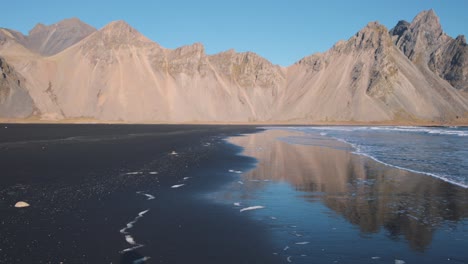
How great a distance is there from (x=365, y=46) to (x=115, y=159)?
513ft

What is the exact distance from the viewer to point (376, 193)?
1692 centimetres

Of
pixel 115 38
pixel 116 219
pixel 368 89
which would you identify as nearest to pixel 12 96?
pixel 115 38

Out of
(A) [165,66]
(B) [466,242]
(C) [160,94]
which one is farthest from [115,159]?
(A) [165,66]

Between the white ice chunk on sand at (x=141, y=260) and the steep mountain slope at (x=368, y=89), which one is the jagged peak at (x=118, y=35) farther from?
the white ice chunk on sand at (x=141, y=260)

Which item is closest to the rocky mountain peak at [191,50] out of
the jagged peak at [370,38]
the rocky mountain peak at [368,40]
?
the rocky mountain peak at [368,40]

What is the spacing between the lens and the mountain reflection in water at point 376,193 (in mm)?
11977

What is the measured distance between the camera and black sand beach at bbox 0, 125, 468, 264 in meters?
Result: 9.45

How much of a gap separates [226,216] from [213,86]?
143m

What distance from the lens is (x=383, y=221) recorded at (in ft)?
40.4

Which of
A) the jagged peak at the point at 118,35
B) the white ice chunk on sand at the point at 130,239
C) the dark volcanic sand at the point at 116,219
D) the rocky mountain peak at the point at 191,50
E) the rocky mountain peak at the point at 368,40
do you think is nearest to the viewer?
the dark volcanic sand at the point at 116,219

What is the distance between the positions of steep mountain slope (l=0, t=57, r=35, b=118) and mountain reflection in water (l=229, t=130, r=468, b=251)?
104m

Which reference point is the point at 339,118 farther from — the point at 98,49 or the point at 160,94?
the point at 98,49

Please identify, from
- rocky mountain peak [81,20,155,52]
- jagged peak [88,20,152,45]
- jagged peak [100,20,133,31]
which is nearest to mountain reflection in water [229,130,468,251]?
rocky mountain peak [81,20,155,52]

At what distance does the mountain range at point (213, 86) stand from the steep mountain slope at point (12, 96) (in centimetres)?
26
